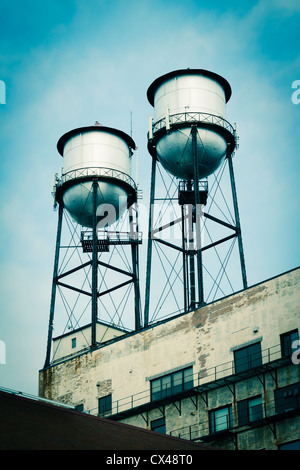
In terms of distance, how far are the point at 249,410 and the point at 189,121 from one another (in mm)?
17799

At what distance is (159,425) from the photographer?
3891 centimetres

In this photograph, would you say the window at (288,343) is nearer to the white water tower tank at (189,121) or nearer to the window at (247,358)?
the window at (247,358)

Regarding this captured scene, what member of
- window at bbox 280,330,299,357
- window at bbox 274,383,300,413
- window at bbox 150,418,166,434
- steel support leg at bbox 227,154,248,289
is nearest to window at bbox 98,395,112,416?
window at bbox 150,418,166,434

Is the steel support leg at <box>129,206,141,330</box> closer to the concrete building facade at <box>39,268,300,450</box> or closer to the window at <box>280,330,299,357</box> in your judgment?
the concrete building facade at <box>39,268,300,450</box>

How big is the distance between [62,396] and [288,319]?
16.5 metres

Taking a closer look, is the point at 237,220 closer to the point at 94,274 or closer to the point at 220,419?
the point at 94,274

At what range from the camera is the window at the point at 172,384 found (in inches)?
1537

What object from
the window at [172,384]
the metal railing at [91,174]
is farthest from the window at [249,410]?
the metal railing at [91,174]

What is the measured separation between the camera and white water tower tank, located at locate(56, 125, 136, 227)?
160ft

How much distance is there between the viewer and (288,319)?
1399 inches

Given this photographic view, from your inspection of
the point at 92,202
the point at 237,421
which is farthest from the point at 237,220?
the point at 237,421

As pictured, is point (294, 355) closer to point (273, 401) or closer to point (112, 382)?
point (273, 401)

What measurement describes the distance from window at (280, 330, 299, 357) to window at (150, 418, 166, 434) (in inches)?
305
